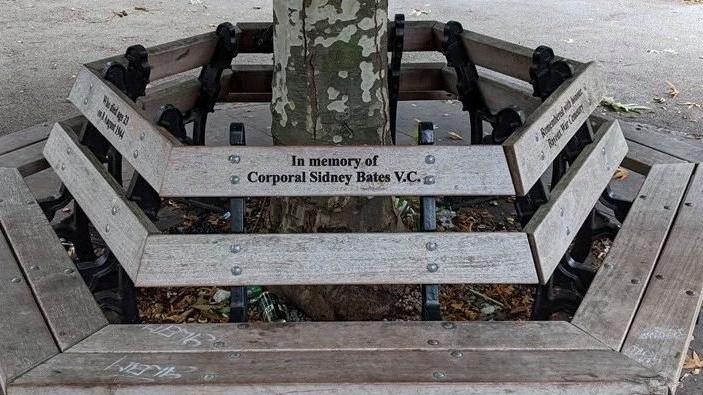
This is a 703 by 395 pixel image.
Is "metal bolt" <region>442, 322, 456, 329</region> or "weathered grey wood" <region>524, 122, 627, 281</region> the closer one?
"metal bolt" <region>442, 322, 456, 329</region>

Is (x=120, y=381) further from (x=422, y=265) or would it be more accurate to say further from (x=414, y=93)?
(x=414, y=93)

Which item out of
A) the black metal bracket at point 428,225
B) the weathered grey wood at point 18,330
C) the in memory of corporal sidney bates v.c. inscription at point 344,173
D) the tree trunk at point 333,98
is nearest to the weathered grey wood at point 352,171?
the in memory of corporal sidney bates v.c. inscription at point 344,173

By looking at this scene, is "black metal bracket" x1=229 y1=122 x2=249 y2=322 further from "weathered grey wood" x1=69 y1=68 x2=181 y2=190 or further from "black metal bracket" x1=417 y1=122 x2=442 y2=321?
"black metal bracket" x1=417 y1=122 x2=442 y2=321

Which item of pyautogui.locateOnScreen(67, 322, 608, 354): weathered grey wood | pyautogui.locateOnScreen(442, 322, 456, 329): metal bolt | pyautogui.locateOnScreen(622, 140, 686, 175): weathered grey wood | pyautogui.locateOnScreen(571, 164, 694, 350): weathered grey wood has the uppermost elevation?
pyautogui.locateOnScreen(67, 322, 608, 354): weathered grey wood

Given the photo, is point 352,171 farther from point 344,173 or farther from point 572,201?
point 572,201

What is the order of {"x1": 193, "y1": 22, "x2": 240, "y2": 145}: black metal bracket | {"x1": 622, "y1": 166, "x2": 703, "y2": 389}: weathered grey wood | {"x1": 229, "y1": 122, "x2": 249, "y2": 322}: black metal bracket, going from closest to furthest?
{"x1": 622, "y1": 166, "x2": 703, "y2": 389}: weathered grey wood → {"x1": 229, "y1": 122, "x2": 249, "y2": 322}: black metal bracket → {"x1": 193, "y1": 22, "x2": 240, "y2": 145}: black metal bracket

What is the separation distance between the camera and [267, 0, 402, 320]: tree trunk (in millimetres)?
2953

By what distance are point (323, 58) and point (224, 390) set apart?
149 cm

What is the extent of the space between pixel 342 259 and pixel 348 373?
0.40 metres

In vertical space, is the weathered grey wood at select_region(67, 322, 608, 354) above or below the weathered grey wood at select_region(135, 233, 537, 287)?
below

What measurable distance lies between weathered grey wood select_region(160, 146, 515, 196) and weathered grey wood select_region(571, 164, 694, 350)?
0.41 meters

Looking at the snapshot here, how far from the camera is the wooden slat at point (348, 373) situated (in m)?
1.88

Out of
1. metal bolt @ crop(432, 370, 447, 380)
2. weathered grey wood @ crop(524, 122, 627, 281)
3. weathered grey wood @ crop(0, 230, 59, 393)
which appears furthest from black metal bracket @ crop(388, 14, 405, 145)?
metal bolt @ crop(432, 370, 447, 380)

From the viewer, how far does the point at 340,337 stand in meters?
2.10
